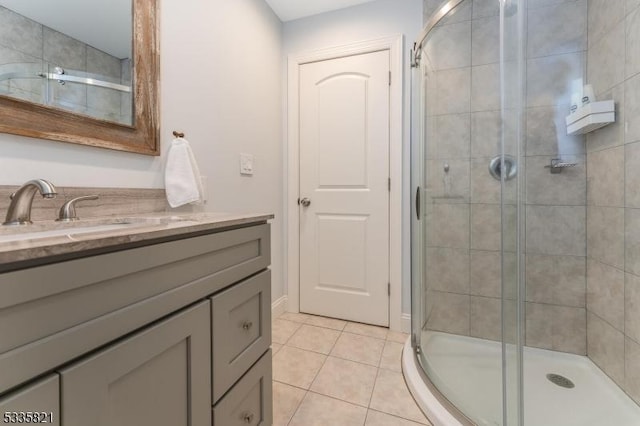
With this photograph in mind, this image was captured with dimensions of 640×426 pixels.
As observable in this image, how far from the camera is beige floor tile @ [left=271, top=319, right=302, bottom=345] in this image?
1.93m

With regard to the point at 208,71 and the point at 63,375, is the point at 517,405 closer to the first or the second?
the point at 63,375

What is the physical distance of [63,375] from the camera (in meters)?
0.46

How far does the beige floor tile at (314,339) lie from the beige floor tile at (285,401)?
373 millimetres

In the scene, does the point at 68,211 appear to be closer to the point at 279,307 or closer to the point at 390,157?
the point at 279,307

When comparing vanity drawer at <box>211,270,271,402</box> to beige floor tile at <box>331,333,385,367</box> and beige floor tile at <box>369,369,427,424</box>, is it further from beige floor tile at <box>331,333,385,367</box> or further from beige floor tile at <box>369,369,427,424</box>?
beige floor tile at <box>331,333,385,367</box>

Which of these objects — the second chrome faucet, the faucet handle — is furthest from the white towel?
the second chrome faucet

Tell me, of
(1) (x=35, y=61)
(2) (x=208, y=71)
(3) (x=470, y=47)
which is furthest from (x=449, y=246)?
(1) (x=35, y=61)

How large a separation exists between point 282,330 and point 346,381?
0.68 meters

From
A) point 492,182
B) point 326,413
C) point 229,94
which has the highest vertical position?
point 229,94

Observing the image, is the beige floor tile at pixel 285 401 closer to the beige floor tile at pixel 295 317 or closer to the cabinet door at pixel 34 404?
the beige floor tile at pixel 295 317

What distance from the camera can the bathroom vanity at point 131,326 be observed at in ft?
1.40

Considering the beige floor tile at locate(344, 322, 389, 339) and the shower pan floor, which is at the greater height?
the shower pan floor

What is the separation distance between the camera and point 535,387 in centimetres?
137

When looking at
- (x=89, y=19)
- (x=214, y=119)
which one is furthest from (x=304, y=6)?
(x=89, y=19)
